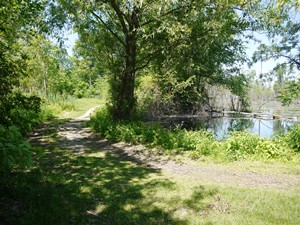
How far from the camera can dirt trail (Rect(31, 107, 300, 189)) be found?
5.54m

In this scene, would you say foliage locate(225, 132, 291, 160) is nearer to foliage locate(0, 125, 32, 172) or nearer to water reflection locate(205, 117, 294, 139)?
water reflection locate(205, 117, 294, 139)

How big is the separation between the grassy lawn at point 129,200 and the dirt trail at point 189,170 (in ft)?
1.46

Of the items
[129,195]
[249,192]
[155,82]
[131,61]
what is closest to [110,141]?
[131,61]

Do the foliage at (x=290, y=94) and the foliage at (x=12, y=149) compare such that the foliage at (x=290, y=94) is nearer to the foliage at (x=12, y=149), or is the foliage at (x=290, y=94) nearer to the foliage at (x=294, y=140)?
the foliage at (x=294, y=140)

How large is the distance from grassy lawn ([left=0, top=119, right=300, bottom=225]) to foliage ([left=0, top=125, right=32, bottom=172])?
4.13 feet

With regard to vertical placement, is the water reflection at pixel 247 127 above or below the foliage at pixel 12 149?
below

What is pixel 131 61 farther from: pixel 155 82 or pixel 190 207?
pixel 190 207

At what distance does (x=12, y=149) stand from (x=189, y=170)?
4743 mm

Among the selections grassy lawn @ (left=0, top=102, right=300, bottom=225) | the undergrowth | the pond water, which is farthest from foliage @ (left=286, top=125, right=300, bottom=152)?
the pond water

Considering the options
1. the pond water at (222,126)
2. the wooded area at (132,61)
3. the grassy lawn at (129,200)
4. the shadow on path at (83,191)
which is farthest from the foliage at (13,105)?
the pond water at (222,126)

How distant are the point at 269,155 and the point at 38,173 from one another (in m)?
6.24

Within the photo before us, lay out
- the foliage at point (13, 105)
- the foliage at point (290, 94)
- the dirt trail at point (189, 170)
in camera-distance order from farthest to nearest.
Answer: the foliage at point (290, 94)
the foliage at point (13, 105)
the dirt trail at point (189, 170)

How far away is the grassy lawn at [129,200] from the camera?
3656mm

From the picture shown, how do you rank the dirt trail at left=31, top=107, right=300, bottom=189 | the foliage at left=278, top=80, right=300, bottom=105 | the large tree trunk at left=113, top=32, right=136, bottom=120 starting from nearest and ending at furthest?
the dirt trail at left=31, top=107, right=300, bottom=189 → the foliage at left=278, top=80, right=300, bottom=105 → the large tree trunk at left=113, top=32, right=136, bottom=120
